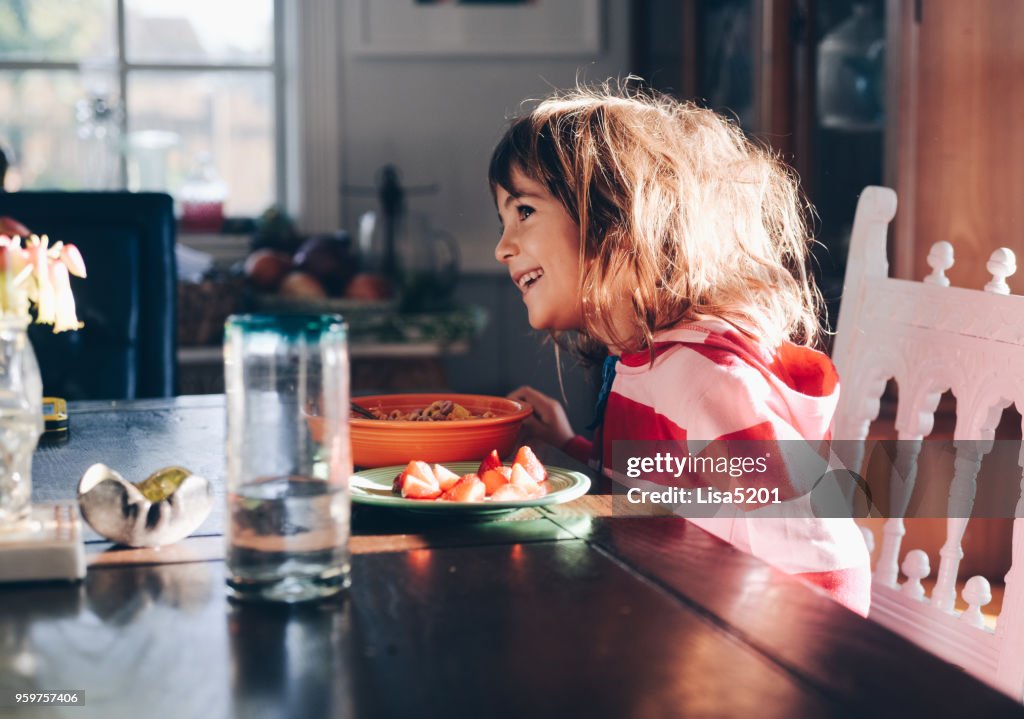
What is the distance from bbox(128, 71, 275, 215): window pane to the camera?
3.49 m

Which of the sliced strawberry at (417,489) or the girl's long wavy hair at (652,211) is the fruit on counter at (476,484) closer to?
the sliced strawberry at (417,489)

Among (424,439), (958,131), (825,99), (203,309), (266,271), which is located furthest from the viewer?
(266,271)

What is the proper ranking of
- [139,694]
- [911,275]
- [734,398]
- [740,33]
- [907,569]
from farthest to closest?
[740,33]
[911,275]
[907,569]
[734,398]
[139,694]

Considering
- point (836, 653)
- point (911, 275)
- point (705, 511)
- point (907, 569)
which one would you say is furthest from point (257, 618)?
point (911, 275)

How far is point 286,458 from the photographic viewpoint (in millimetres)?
637

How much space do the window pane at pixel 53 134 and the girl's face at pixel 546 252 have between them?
7.96 ft

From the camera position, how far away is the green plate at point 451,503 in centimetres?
78

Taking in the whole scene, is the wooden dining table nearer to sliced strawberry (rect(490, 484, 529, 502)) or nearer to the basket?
sliced strawberry (rect(490, 484, 529, 502))

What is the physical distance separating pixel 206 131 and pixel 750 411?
2874mm

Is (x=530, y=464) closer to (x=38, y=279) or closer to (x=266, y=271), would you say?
(x=38, y=279)

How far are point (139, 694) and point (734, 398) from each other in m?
0.64

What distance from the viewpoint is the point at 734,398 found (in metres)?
1.02

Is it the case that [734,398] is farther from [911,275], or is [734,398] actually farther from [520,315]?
A: [520,315]

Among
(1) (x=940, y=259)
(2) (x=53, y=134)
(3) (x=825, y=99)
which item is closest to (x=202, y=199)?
(2) (x=53, y=134)
